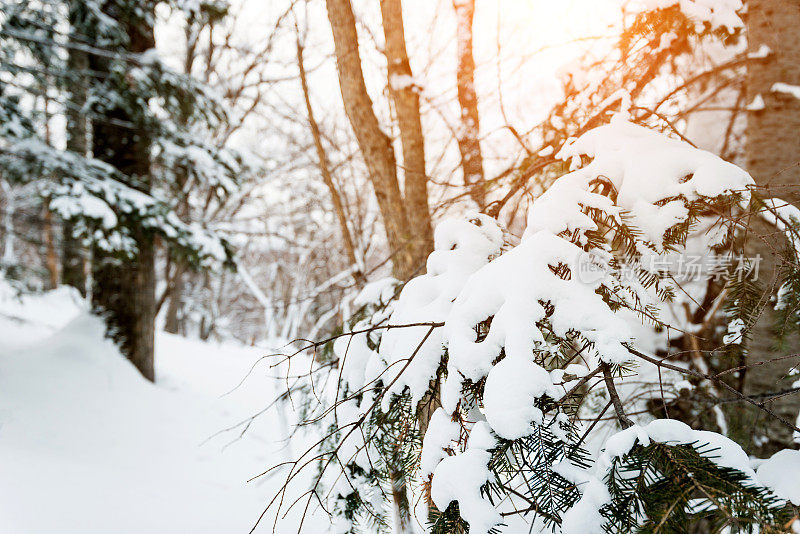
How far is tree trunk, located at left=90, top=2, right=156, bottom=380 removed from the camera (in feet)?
16.4

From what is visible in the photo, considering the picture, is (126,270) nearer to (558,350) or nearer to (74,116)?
(74,116)

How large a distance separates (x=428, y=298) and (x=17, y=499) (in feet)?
9.91

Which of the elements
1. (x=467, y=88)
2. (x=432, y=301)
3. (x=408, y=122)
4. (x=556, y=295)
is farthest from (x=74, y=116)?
(x=556, y=295)

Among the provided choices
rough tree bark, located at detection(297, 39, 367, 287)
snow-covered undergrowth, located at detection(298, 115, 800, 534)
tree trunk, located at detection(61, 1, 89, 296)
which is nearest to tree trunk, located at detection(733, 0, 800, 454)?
snow-covered undergrowth, located at detection(298, 115, 800, 534)

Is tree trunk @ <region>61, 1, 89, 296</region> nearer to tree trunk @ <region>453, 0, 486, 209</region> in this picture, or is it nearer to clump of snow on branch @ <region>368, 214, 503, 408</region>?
tree trunk @ <region>453, 0, 486, 209</region>

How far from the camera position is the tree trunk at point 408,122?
6.75ft

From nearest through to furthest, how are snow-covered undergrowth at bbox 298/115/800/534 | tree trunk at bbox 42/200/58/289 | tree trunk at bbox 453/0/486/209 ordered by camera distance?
snow-covered undergrowth at bbox 298/115/800/534
tree trunk at bbox 453/0/486/209
tree trunk at bbox 42/200/58/289

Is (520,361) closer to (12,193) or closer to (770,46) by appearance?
(770,46)

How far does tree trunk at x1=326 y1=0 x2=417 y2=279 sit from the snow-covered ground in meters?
1.08

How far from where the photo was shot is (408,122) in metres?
2.14

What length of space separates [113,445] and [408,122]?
12.4 feet

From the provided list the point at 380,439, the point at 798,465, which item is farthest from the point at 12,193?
the point at 798,465

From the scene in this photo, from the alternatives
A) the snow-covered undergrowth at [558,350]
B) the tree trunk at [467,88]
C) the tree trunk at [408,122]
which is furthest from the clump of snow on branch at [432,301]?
the tree trunk at [467,88]

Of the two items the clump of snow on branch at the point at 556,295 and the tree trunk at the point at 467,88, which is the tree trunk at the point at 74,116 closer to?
the tree trunk at the point at 467,88
